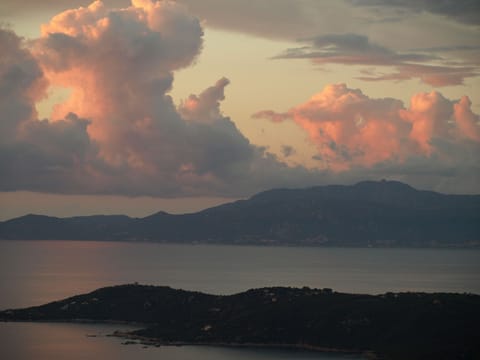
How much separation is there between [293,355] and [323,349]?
9.82 m

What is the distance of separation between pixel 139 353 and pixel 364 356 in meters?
44.6

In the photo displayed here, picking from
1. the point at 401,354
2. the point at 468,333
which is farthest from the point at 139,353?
the point at 468,333

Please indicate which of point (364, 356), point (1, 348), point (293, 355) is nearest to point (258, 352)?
point (293, 355)

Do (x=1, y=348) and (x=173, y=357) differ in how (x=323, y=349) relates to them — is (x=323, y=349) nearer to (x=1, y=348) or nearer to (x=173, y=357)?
(x=173, y=357)

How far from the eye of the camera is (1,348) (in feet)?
643

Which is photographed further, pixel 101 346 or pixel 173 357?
pixel 101 346

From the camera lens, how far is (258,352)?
19688 centimetres

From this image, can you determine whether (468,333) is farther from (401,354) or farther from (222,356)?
(222,356)

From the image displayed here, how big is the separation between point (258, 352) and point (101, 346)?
32654mm

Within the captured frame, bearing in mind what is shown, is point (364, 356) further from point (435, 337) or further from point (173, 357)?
point (173, 357)

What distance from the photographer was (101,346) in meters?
200

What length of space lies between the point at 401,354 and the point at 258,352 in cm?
3038

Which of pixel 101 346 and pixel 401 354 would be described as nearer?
pixel 401 354

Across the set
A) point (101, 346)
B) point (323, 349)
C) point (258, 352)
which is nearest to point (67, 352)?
point (101, 346)
